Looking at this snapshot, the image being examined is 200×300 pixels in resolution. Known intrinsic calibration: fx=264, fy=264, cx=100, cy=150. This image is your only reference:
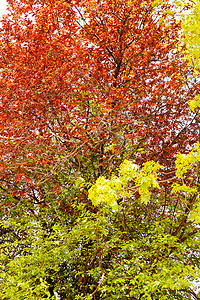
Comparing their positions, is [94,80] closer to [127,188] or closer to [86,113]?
[86,113]

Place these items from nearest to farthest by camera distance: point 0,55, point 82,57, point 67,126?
point 82,57 → point 67,126 → point 0,55

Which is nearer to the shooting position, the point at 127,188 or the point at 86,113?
the point at 127,188

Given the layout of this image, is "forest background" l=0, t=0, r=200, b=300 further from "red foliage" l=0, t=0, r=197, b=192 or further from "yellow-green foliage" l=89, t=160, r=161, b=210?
"yellow-green foliage" l=89, t=160, r=161, b=210

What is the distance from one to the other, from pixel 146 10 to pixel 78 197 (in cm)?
573

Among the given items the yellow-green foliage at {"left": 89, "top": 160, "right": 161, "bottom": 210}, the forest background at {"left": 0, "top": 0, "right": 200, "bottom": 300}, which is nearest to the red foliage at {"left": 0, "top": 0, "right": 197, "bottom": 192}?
the forest background at {"left": 0, "top": 0, "right": 200, "bottom": 300}

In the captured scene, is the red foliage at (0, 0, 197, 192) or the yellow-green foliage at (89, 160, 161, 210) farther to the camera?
the red foliage at (0, 0, 197, 192)

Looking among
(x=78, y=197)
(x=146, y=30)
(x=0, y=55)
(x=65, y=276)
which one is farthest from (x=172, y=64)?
(x=65, y=276)

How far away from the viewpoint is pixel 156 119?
7926 millimetres

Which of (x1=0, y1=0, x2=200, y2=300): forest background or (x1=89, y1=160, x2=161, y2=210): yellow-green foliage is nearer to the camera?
(x1=89, y1=160, x2=161, y2=210): yellow-green foliage

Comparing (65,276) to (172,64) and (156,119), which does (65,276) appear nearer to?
(156,119)

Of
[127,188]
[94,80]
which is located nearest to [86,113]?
[94,80]

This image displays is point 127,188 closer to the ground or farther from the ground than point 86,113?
closer to the ground

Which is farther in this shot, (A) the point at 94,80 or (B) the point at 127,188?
(A) the point at 94,80

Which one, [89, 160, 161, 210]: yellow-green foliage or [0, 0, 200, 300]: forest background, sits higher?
[0, 0, 200, 300]: forest background
